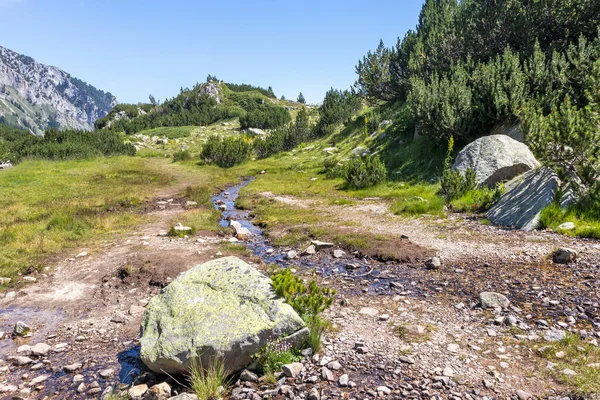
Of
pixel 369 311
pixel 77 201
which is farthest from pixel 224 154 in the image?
pixel 369 311

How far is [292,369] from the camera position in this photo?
209 inches

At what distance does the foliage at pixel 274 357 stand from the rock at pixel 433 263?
5.06m

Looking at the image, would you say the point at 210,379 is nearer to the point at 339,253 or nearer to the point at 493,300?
the point at 493,300

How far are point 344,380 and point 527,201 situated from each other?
34.2 ft

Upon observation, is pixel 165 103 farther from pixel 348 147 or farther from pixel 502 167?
pixel 502 167

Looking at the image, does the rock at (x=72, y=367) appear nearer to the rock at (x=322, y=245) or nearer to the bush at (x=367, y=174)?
the rock at (x=322, y=245)

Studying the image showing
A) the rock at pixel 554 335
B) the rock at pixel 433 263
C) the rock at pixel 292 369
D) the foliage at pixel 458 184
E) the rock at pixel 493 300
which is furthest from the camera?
the foliage at pixel 458 184

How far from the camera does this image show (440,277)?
8648 mm

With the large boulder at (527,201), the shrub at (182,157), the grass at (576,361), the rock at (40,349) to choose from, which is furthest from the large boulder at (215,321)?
the shrub at (182,157)

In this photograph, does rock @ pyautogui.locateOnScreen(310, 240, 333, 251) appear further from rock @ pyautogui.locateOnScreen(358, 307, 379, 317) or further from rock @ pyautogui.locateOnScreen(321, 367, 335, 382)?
rock @ pyautogui.locateOnScreen(321, 367, 335, 382)

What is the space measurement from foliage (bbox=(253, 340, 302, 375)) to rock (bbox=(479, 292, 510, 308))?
398cm

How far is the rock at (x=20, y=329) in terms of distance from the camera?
7.14 metres

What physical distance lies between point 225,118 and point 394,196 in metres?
69.5

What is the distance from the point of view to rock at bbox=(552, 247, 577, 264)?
323 inches
